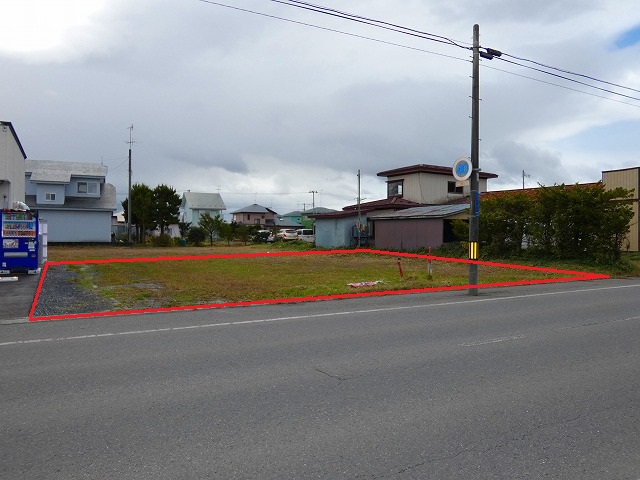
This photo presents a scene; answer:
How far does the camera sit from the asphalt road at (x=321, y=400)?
159 inches

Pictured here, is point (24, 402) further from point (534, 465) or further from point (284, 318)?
point (284, 318)

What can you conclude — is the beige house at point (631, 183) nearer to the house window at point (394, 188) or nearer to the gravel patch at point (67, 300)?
the house window at point (394, 188)

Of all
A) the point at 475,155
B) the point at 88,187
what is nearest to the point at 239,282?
the point at 475,155

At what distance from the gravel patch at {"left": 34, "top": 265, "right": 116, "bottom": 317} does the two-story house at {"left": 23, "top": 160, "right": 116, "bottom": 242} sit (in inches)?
1346

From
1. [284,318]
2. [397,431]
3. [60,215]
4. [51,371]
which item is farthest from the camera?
[60,215]

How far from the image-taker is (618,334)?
A: 28.8ft

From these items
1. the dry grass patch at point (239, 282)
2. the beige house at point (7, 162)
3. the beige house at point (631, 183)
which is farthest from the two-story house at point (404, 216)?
the beige house at point (7, 162)

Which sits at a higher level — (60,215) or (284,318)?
(60,215)

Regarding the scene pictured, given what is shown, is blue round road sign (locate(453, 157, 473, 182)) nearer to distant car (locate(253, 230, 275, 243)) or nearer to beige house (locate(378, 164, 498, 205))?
beige house (locate(378, 164, 498, 205))

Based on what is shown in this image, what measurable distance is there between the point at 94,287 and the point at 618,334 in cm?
1360

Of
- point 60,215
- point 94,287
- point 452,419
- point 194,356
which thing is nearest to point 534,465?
point 452,419

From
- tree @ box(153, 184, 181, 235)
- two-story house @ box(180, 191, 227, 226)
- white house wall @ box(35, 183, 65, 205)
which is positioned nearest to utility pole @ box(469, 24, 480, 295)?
white house wall @ box(35, 183, 65, 205)

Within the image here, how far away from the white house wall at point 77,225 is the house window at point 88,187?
2.68 metres

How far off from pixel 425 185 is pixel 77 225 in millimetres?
31533
